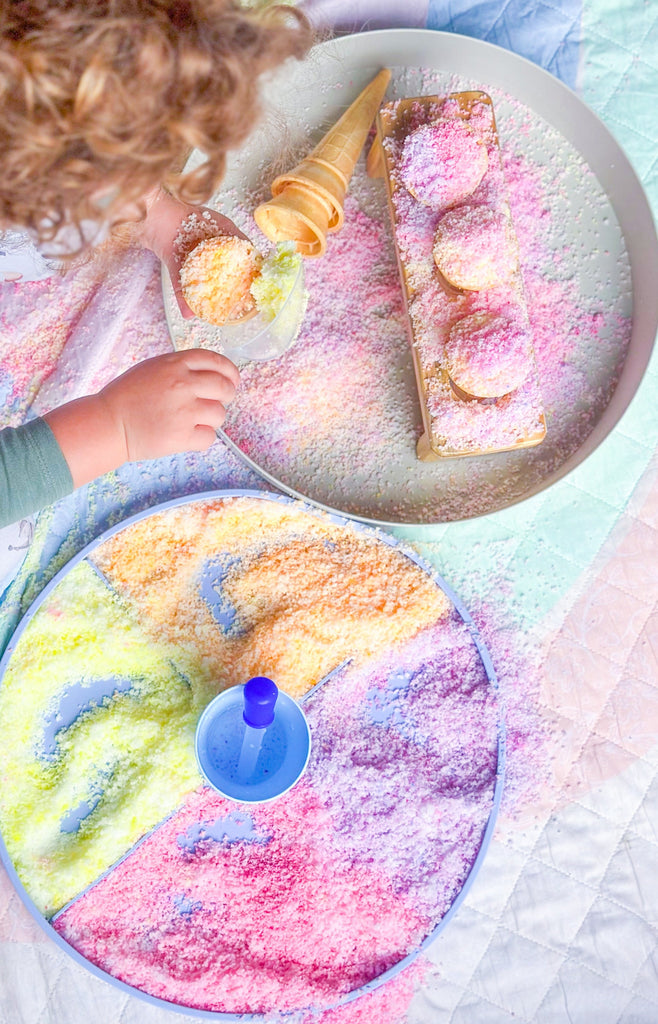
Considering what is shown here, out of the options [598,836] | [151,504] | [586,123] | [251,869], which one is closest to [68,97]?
[151,504]

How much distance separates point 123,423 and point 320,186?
31 centimetres

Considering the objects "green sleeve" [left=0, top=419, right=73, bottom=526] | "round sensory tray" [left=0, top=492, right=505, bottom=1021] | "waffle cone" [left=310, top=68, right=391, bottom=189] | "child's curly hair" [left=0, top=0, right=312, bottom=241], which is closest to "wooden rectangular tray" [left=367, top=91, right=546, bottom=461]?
"waffle cone" [left=310, top=68, right=391, bottom=189]

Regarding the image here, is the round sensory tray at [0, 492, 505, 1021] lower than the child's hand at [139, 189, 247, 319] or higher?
lower

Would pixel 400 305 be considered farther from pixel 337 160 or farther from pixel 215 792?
pixel 215 792

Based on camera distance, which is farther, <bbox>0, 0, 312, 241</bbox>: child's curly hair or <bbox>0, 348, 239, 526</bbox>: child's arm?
<bbox>0, 348, 239, 526</bbox>: child's arm

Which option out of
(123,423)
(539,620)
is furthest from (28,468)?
(539,620)

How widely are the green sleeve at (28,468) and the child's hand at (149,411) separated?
1 cm

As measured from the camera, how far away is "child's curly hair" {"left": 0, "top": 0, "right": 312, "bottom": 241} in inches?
22.1

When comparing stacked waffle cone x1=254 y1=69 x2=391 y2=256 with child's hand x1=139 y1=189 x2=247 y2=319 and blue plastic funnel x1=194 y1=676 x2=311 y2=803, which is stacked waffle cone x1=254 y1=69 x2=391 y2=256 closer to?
child's hand x1=139 y1=189 x2=247 y2=319

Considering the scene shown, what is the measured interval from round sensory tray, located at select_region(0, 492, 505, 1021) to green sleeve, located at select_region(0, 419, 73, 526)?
0.11 metres

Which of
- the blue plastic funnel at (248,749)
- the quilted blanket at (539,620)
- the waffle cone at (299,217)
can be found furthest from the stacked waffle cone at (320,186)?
the blue plastic funnel at (248,749)

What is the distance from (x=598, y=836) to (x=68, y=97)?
884 millimetres

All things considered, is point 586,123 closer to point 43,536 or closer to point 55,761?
point 43,536

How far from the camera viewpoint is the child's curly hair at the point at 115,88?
56 centimetres
